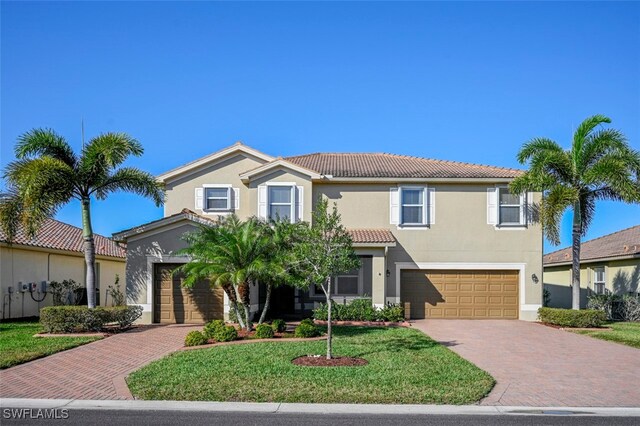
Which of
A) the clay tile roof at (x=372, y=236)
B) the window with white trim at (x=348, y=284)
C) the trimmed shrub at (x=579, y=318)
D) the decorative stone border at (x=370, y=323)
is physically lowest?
the decorative stone border at (x=370, y=323)

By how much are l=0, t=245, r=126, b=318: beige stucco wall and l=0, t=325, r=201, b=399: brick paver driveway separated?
770cm

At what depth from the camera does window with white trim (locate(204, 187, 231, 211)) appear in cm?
2447

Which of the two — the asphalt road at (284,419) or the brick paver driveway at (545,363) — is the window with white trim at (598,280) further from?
the asphalt road at (284,419)

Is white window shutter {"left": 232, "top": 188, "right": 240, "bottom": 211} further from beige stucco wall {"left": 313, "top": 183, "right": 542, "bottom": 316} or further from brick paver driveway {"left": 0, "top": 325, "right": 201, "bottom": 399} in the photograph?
brick paver driveway {"left": 0, "top": 325, "right": 201, "bottom": 399}

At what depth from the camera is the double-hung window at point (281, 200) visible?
76.5 feet

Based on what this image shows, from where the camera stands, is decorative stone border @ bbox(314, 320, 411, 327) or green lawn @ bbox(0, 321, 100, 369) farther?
decorative stone border @ bbox(314, 320, 411, 327)

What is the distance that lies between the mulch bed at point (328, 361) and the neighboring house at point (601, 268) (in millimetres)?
15850

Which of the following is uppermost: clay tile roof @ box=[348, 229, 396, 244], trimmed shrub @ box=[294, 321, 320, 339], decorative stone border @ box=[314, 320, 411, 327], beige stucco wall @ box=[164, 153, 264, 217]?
beige stucco wall @ box=[164, 153, 264, 217]

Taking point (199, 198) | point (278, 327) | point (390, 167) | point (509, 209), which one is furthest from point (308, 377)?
point (390, 167)

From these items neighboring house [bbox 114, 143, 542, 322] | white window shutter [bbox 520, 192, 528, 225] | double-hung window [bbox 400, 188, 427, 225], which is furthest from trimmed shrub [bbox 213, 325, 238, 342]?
white window shutter [bbox 520, 192, 528, 225]

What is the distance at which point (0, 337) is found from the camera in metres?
17.1

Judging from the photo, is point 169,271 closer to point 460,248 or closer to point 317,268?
point 317,268

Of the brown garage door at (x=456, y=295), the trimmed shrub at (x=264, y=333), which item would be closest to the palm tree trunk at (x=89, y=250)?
the trimmed shrub at (x=264, y=333)

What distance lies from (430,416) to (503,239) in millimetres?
15639
